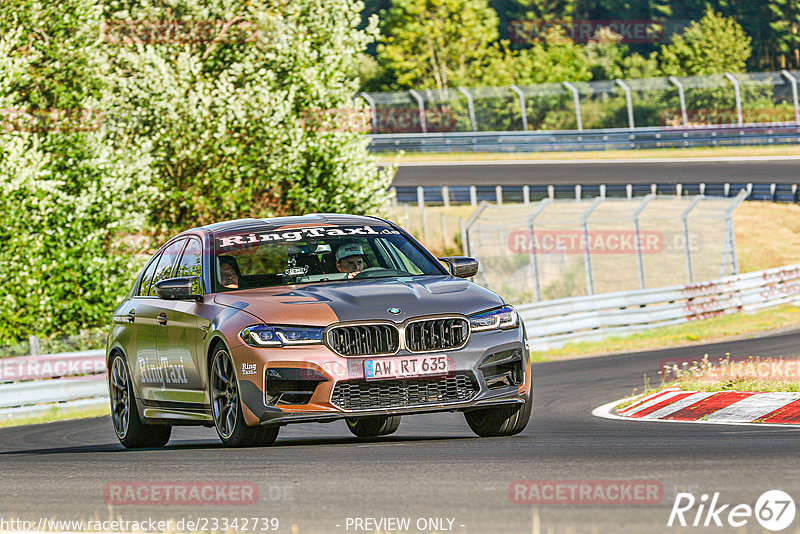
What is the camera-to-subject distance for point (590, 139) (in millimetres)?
54656

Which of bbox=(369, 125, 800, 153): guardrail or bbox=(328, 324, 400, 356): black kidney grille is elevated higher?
bbox=(328, 324, 400, 356): black kidney grille

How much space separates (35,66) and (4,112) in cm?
127

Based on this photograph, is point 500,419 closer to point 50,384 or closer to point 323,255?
point 323,255

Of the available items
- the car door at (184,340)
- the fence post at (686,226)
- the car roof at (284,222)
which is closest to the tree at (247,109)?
the fence post at (686,226)

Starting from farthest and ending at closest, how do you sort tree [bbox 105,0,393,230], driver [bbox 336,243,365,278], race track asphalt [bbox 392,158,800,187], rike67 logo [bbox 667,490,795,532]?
1. race track asphalt [bbox 392,158,800,187]
2. tree [bbox 105,0,393,230]
3. driver [bbox 336,243,365,278]
4. rike67 logo [bbox 667,490,795,532]

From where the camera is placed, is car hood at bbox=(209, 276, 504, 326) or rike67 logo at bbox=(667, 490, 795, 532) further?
car hood at bbox=(209, 276, 504, 326)

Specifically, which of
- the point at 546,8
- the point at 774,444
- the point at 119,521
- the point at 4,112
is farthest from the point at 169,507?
the point at 546,8

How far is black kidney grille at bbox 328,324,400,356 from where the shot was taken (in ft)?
28.9

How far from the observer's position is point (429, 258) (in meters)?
10.4

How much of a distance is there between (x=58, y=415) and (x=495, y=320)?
11.6 m

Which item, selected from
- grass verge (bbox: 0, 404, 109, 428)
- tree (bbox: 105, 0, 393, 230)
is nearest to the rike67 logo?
grass verge (bbox: 0, 404, 109, 428)

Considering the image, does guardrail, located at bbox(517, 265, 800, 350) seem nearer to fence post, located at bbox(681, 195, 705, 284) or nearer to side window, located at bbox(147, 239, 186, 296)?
fence post, located at bbox(681, 195, 705, 284)

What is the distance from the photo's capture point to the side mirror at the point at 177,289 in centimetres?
973

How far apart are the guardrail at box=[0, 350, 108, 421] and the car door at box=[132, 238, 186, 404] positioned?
8570mm
